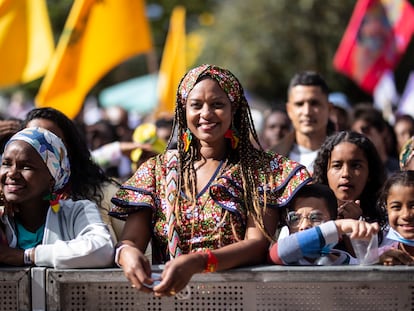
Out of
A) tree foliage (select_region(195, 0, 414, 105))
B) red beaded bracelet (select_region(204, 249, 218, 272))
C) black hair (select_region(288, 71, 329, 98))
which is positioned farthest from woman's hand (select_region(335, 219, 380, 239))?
tree foliage (select_region(195, 0, 414, 105))

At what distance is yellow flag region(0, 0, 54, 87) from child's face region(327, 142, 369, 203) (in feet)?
16.2

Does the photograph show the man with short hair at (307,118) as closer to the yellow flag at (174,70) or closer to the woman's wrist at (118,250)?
the woman's wrist at (118,250)

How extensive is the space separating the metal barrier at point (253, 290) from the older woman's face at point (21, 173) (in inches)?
23.1

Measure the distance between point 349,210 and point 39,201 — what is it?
1.62 m

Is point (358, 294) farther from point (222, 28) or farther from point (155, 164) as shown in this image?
point (222, 28)

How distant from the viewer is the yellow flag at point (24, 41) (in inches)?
363

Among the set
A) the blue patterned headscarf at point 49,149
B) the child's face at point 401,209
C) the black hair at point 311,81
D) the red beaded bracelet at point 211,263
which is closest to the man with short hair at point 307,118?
the black hair at point 311,81

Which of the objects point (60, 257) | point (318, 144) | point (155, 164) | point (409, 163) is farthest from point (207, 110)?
point (318, 144)

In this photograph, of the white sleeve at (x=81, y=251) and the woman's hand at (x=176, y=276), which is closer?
the woman's hand at (x=176, y=276)

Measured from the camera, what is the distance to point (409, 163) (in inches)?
212

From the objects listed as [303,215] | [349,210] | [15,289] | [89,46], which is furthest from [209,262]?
[89,46]

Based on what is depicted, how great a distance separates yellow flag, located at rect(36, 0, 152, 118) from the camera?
8898mm

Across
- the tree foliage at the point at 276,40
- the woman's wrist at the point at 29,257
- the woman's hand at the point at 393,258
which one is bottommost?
the woman's hand at the point at 393,258

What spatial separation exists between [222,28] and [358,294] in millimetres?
24240
